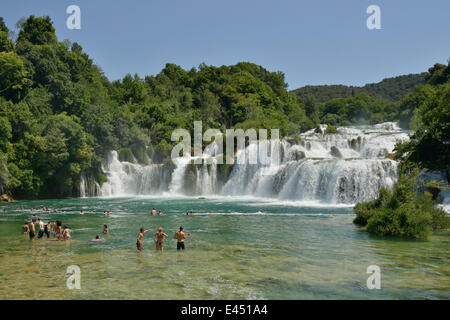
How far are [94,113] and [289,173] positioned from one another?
26.0m

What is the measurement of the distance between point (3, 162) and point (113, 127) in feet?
54.5

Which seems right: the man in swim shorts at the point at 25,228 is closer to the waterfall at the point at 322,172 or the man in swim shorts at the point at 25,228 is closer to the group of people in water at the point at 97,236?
the group of people in water at the point at 97,236

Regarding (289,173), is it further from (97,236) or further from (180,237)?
(97,236)

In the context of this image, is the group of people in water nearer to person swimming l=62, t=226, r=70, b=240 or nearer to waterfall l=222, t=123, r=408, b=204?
person swimming l=62, t=226, r=70, b=240

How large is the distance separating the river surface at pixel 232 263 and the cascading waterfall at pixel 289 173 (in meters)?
8.91

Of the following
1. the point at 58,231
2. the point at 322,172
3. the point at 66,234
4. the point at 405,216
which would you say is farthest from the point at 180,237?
the point at 322,172

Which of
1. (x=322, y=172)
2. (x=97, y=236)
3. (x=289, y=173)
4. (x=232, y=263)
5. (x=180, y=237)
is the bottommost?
(x=232, y=263)

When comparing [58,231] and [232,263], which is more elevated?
[58,231]

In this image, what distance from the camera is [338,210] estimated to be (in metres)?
26.9

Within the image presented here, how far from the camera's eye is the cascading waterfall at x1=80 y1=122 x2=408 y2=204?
3011 centimetres

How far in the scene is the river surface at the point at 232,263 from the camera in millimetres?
9648

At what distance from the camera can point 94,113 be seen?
4728 cm

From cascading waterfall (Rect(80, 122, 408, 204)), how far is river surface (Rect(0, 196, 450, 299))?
351 inches

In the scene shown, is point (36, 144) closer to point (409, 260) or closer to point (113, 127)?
point (113, 127)
